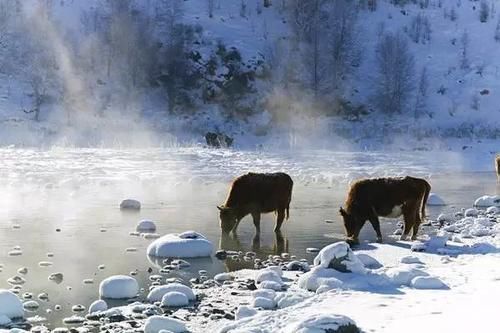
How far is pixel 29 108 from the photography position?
48.0 metres

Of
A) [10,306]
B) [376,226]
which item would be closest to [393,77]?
[376,226]

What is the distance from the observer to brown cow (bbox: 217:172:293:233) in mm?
13977

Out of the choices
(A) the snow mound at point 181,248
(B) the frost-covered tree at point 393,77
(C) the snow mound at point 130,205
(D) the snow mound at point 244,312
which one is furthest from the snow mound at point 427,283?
(B) the frost-covered tree at point 393,77

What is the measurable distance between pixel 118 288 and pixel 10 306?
1446mm

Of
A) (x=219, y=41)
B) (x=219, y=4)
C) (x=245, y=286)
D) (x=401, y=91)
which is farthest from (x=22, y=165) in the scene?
(x=219, y=4)

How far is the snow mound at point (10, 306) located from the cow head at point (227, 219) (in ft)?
20.6

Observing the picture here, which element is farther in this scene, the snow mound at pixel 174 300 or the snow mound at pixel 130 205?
the snow mound at pixel 130 205

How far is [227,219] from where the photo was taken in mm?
13906

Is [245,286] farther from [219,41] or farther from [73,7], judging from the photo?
[73,7]

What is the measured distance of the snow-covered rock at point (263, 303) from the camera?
8.30 meters

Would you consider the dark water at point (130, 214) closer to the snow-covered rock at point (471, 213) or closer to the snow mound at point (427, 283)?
the snow-covered rock at point (471, 213)

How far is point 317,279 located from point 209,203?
32.6ft

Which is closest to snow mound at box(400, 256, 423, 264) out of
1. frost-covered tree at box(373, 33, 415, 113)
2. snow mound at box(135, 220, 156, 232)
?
snow mound at box(135, 220, 156, 232)

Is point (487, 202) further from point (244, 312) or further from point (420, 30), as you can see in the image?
point (420, 30)
